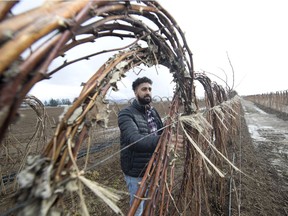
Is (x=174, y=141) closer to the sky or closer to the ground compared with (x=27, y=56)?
closer to the ground

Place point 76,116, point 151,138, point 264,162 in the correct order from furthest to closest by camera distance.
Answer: point 264,162
point 151,138
point 76,116

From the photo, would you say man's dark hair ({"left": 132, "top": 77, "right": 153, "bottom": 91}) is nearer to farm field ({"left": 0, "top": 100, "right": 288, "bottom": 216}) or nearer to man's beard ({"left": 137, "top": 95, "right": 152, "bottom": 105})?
man's beard ({"left": 137, "top": 95, "right": 152, "bottom": 105})

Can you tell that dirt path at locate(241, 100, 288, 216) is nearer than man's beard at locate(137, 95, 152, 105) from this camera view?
No

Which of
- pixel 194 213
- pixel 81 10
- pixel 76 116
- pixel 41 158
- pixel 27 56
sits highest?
pixel 81 10

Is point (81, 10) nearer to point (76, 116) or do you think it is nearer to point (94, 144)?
point (76, 116)

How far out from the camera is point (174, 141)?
71.3 inches

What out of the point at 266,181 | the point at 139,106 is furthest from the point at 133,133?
the point at 266,181

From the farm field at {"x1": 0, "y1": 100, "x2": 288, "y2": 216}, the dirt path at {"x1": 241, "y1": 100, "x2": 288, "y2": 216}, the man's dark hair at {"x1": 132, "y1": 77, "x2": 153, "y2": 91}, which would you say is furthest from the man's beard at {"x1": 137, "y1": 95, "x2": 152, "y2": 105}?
the dirt path at {"x1": 241, "y1": 100, "x2": 288, "y2": 216}

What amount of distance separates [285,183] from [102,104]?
5643 mm

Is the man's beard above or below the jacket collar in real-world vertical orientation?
above

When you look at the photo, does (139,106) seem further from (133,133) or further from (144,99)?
(133,133)

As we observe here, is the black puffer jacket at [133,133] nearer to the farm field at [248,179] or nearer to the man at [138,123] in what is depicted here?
the man at [138,123]

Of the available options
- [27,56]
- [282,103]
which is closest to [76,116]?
[27,56]

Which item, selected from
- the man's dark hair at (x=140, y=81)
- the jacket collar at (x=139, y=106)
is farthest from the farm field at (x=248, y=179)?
the man's dark hair at (x=140, y=81)
